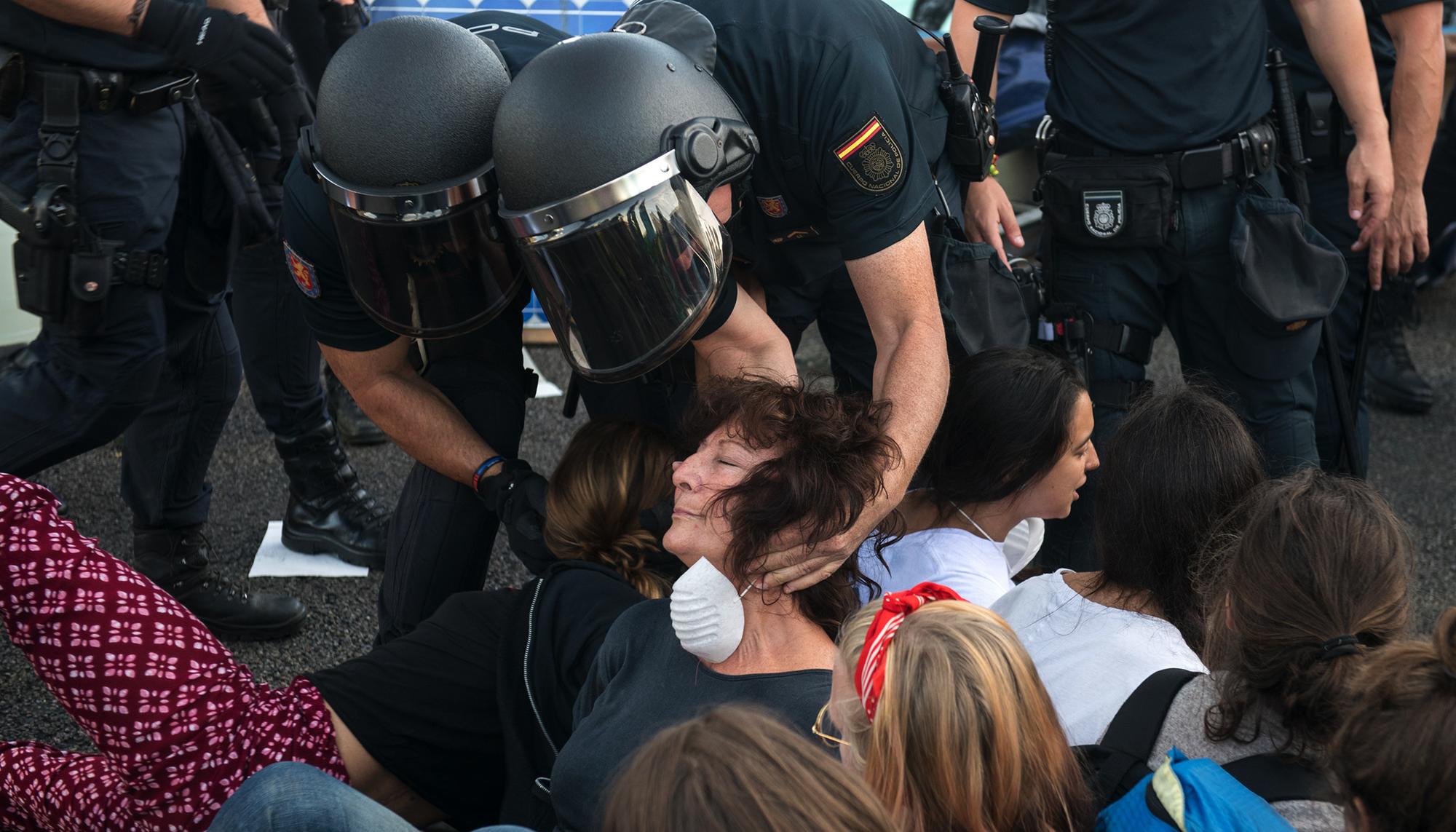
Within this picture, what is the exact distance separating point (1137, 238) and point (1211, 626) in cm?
129

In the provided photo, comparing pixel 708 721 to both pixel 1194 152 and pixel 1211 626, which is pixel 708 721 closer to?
pixel 1211 626

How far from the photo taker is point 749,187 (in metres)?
2.29

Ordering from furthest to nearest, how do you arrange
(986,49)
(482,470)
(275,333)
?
(275,333), (986,49), (482,470)

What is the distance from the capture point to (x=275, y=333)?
10.6 ft

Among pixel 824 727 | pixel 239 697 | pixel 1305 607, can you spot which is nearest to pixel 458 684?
pixel 239 697

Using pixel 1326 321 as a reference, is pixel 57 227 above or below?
above

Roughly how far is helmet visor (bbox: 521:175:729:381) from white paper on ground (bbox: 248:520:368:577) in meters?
1.55

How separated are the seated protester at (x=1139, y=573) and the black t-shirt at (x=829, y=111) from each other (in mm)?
505

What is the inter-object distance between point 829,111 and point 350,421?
91.3 inches

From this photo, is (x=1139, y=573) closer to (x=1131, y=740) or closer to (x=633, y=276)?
(x=1131, y=740)

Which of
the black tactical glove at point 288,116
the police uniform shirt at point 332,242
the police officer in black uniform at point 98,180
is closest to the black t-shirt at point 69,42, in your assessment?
the police officer in black uniform at point 98,180

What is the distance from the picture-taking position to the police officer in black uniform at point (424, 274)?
6.32 ft

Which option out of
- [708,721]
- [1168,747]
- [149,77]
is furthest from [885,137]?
[149,77]

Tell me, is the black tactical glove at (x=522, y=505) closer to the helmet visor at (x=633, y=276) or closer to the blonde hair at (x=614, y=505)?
the blonde hair at (x=614, y=505)
